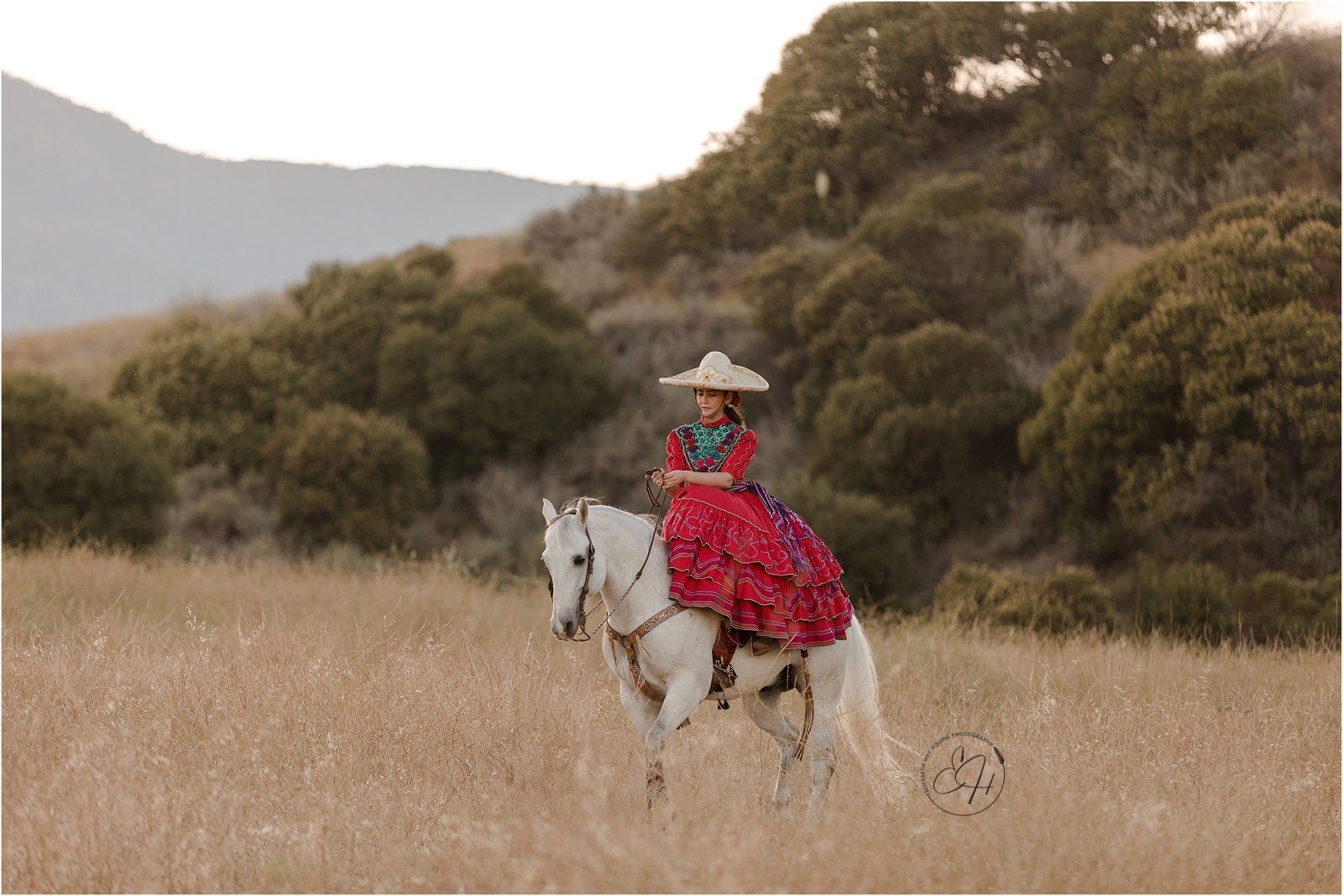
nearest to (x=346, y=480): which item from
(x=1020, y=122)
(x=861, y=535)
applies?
(x=861, y=535)

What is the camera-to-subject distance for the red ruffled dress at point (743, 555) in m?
5.41

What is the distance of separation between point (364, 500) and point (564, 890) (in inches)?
784

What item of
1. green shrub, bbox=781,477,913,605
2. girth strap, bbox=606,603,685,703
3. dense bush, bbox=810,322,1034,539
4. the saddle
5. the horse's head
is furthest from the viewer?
dense bush, bbox=810,322,1034,539

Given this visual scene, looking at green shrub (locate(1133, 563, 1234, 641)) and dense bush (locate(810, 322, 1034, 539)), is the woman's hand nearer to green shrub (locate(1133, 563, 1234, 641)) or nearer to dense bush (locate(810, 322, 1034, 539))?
green shrub (locate(1133, 563, 1234, 641))

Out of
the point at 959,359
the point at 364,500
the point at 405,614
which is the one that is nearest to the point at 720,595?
the point at 405,614

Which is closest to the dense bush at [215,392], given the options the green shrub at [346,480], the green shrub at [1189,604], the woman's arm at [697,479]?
the green shrub at [346,480]

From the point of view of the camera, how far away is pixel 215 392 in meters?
26.6

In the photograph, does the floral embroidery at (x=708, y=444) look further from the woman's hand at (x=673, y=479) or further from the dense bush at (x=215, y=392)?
the dense bush at (x=215, y=392)

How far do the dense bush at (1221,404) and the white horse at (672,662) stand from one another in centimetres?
1310

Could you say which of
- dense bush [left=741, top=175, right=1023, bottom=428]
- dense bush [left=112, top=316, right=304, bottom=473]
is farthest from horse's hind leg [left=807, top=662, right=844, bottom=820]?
dense bush [left=112, top=316, right=304, bottom=473]

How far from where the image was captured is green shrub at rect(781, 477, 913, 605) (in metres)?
18.6

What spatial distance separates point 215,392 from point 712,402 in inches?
939

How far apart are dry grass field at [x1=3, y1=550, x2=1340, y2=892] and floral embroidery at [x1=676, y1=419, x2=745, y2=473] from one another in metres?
1.58
